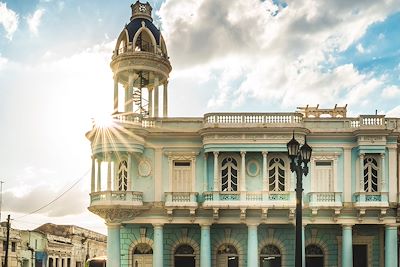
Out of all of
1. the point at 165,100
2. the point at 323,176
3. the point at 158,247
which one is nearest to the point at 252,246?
the point at 158,247

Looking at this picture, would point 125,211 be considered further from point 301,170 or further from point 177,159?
point 301,170

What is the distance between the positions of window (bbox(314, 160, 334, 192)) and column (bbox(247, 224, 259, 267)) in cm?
384

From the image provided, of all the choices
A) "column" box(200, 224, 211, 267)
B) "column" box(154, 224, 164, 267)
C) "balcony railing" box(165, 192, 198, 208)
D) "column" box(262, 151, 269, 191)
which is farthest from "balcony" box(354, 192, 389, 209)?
"column" box(154, 224, 164, 267)

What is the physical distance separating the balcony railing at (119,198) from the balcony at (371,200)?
1064cm

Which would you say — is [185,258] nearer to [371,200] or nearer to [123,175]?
[123,175]

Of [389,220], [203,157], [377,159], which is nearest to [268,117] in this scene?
[203,157]

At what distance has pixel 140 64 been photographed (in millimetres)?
34062

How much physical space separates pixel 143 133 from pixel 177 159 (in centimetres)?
219

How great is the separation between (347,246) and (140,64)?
47.1 feet

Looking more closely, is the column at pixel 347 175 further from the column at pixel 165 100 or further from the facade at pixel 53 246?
the facade at pixel 53 246

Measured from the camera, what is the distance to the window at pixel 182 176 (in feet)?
104

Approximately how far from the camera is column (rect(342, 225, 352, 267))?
30.7 metres

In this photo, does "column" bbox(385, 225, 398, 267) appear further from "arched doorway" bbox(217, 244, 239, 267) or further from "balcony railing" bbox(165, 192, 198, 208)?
"balcony railing" bbox(165, 192, 198, 208)

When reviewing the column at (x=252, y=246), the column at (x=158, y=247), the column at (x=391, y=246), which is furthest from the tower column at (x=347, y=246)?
the column at (x=158, y=247)
